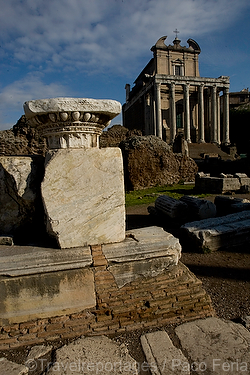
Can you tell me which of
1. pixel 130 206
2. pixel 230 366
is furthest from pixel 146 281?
pixel 130 206

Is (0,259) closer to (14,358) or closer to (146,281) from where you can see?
(14,358)

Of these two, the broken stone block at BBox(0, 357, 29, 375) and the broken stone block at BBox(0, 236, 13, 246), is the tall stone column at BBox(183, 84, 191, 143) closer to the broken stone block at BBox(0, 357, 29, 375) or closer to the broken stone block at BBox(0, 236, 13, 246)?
the broken stone block at BBox(0, 236, 13, 246)

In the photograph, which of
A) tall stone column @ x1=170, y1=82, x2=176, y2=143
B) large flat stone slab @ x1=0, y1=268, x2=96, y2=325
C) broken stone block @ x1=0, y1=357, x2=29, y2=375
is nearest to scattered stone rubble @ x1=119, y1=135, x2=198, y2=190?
large flat stone slab @ x1=0, y1=268, x2=96, y2=325

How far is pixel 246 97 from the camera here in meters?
40.7

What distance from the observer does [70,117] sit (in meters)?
2.29

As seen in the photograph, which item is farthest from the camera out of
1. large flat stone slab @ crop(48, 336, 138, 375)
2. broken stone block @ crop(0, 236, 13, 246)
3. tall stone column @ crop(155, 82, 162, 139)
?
tall stone column @ crop(155, 82, 162, 139)

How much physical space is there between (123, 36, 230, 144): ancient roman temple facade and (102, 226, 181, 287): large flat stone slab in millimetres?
26868

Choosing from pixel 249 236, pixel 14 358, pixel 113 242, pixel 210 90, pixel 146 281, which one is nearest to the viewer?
pixel 14 358

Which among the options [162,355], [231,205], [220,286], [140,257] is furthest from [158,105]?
[162,355]

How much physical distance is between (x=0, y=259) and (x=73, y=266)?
1.79 ft

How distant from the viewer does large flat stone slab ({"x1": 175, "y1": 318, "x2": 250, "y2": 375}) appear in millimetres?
1621

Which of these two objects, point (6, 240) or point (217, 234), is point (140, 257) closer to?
point (6, 240)

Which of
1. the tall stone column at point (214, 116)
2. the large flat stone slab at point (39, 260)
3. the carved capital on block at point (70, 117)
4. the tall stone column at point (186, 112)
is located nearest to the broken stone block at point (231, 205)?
the carved capital on block at point (70, 117)

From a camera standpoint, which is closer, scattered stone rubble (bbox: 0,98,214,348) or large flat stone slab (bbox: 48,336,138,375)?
large flat stone slab (bbox: 48,336,138,375)
